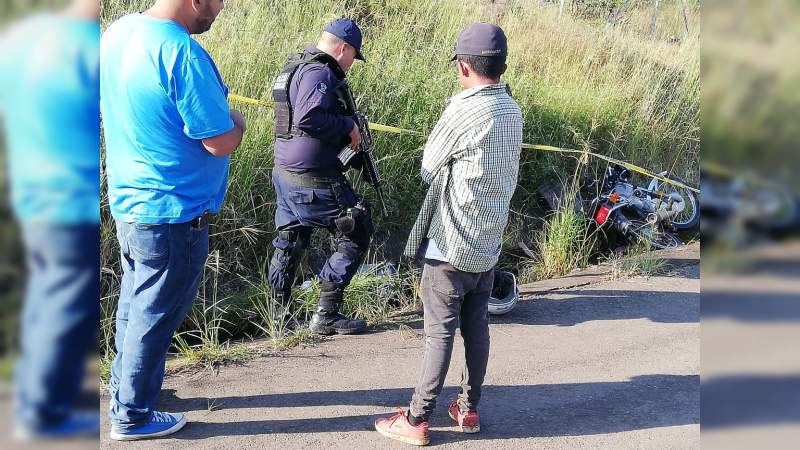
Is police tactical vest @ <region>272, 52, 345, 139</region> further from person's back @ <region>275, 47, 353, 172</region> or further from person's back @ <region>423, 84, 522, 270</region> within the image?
person's back @ <region>423, 84, 522, 270</region>

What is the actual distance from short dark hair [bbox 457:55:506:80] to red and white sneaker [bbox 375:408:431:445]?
1.64 meters

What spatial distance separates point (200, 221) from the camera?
312 centimetres

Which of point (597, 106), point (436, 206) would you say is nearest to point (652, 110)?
point (597, 106)

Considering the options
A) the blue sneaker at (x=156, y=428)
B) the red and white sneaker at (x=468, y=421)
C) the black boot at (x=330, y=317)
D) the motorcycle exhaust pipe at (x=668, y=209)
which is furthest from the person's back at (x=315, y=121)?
the motorcycle exhaust pipe at (x=668, y=209)

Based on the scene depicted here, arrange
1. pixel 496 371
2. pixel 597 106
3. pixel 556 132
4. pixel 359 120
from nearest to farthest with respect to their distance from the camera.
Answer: pixel 496 371, pixel 359 120, pixel 556 132, pixel 597 106

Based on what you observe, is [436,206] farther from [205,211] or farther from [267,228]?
[267,228]

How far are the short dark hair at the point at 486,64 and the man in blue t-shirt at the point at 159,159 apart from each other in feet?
3.44

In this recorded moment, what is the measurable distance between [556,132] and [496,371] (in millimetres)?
3660

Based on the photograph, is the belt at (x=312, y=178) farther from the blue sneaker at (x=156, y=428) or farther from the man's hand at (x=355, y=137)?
the blue sneaker at (x=156, y=428)

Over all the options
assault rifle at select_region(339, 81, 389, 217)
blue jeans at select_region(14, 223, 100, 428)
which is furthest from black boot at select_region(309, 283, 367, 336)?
blue jeans at select_region(14, 223, 100, 428)

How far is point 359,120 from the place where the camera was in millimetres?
4719

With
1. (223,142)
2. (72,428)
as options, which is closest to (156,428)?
(223,142)

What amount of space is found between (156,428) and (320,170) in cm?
183

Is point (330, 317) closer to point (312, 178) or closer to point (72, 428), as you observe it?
point (312, 178)
